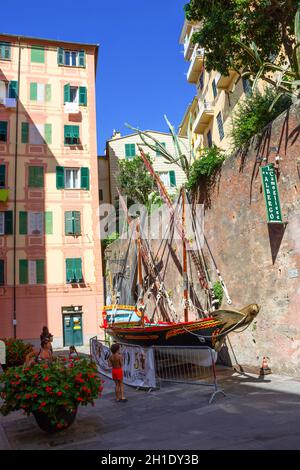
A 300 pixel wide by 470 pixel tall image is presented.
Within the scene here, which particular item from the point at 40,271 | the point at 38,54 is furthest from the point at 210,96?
the point at 40,271

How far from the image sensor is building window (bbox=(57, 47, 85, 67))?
28209 millimetres

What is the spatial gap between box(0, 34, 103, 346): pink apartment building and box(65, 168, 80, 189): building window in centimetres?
6

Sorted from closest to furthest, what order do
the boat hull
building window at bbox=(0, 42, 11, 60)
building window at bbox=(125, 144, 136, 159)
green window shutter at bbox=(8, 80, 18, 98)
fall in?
the boat hull, green window shutter at bbox=(8, 80, 18, 98), building window at bbox=(0, 42, 11, 60), building window at bbox=(125, 144, 136, 159)

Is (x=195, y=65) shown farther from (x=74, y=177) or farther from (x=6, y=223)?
(x=6, y=223)

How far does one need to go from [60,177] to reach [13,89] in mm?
6844

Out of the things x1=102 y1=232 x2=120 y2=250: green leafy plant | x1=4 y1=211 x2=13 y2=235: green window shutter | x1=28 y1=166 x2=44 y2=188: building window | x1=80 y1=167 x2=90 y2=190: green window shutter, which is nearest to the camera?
x1=4 y1=211 x2=13 y2=235: green window shutter

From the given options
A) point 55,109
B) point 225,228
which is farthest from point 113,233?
point 225,228

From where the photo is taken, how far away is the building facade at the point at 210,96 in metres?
23.3

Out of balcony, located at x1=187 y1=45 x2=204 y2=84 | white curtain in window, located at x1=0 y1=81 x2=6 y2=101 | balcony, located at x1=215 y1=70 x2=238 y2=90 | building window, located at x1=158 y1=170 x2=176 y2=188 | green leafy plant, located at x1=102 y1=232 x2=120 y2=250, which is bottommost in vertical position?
green leafy plant, located at x1=102 y1=232 x2=120 y2=250

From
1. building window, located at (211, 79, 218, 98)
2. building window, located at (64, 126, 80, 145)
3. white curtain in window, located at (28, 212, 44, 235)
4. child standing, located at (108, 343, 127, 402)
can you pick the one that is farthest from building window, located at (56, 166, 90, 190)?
child standing, located at (108, 343, 127, 402)

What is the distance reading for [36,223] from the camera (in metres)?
25.1

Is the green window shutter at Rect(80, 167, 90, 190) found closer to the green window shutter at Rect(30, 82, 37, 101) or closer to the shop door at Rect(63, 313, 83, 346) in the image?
the green window shutter at Rect(30, 82, 37, 101)
